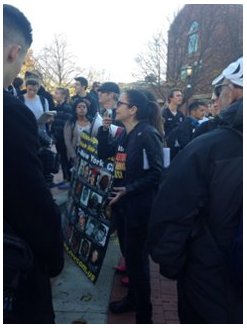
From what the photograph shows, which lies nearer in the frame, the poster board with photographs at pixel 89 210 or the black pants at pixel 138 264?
the black pants at pixel 138 264

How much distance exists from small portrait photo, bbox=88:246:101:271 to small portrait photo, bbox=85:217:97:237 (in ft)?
0.49

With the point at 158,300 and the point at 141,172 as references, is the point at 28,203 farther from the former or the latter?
the point at 158,300

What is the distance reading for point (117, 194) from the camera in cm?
283

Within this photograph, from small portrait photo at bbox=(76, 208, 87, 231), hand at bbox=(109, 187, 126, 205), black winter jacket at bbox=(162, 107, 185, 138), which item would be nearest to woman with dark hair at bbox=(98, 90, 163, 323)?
hand at bbox=(109, 187, 126, 205)

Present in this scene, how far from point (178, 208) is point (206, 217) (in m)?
0.16

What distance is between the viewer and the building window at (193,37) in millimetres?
19306

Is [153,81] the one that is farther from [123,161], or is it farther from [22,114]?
[22,114]

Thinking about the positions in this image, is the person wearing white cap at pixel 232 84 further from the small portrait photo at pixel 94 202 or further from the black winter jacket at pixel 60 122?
the black winter jacket at pixel 60 122

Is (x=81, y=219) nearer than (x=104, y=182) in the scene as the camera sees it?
No

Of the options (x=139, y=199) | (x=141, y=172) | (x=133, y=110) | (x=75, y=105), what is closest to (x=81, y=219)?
(x=139, y=199)

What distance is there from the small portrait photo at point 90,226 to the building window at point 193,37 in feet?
61.4

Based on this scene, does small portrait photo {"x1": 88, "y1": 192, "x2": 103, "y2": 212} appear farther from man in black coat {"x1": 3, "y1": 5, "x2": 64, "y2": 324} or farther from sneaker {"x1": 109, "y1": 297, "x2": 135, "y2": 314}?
man in black coat {"x1": 3, "y1": 5, "x2": 64, "y2": 324}

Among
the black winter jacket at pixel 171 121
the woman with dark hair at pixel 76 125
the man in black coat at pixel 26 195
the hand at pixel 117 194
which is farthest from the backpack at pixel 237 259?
the black winter jacket at pixel 171 121

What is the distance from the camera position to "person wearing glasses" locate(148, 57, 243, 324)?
1523mm
